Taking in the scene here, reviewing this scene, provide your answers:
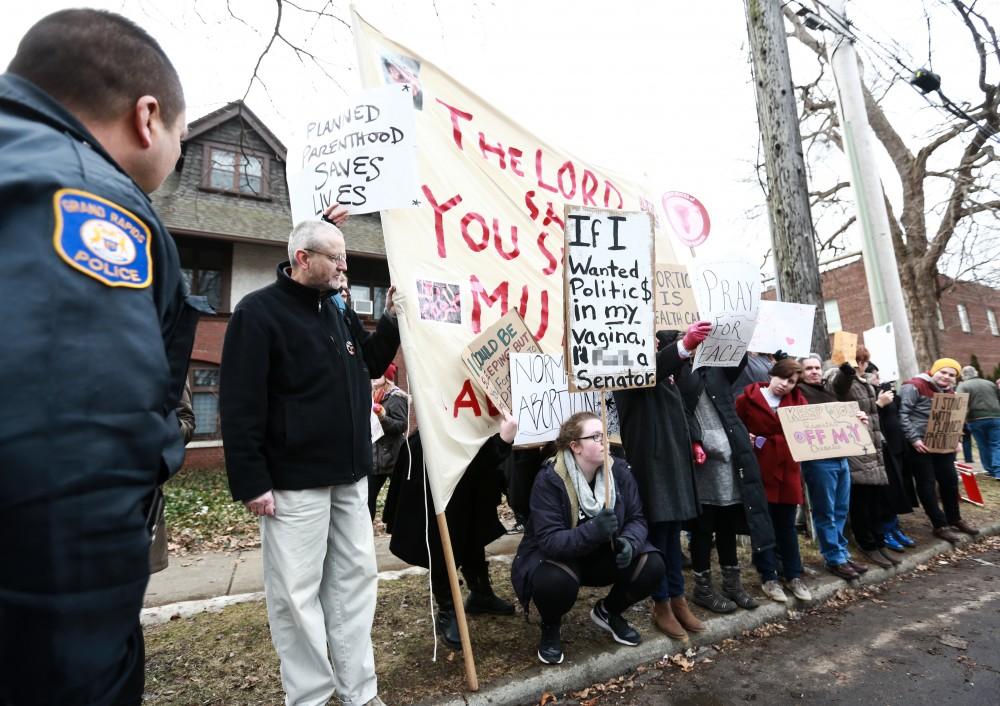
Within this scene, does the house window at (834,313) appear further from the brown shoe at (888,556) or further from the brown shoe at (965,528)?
the brown shoe at (888,556)

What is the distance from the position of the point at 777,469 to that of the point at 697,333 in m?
1.65

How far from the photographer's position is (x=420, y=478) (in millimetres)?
3537

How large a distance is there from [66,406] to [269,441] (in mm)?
1958

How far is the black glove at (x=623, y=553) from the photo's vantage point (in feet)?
10.3

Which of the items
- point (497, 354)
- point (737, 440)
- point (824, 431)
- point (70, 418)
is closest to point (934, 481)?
point (824, 431)

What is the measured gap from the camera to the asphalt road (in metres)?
2.90

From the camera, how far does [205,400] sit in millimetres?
14242

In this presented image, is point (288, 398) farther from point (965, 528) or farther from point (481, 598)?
point (965, 528)

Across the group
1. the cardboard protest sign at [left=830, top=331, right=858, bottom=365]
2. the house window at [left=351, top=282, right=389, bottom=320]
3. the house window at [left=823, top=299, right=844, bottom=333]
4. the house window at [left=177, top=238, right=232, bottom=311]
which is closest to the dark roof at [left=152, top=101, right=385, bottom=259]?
the house window at [left=177, top=238, right=232, bottom=311]

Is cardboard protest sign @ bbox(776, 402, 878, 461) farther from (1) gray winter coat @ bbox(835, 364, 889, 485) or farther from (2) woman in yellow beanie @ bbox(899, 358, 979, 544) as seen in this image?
(2) woman in yellow beanie @ bbox(899, 358, 979, 544)

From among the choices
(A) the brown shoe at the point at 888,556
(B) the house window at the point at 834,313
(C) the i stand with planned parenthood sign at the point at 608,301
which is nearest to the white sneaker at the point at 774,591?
(A) the brown shoe at the point at 888,556

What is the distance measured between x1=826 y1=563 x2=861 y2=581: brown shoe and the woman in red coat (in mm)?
543

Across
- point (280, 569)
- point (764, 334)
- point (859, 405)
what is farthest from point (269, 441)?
point (859, 405)

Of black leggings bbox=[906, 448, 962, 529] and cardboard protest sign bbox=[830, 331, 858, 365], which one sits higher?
cardboard protest sign bbox=[830, 331, 858, 365]
